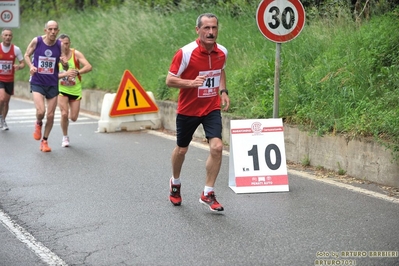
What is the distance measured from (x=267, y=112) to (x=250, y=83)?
1669 millimetres

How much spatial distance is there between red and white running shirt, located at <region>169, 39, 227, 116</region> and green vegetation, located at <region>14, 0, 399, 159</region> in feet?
7.87

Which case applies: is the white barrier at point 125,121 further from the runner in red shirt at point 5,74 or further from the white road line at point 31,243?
the white road line at point 31,243

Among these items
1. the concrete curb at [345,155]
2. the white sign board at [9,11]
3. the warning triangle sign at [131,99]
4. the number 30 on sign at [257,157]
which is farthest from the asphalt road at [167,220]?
the white sign board at [9,11]

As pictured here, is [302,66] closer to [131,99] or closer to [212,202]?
[131,99]

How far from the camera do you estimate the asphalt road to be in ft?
22.9

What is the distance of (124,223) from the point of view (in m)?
8.29

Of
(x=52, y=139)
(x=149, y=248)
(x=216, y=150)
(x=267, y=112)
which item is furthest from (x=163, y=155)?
(x=149, y=248)

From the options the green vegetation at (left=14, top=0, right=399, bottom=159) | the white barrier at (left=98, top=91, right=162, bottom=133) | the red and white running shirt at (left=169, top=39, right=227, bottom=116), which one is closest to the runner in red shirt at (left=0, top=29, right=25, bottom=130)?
the white barrier at (left=98, top=91, right=162, bottom=133)

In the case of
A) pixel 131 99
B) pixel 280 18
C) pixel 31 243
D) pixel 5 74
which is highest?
pixel 280 18

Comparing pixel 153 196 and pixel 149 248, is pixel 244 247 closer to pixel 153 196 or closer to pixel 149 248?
pixel 149 248

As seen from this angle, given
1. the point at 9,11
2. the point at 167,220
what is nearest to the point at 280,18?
the point at 167,220

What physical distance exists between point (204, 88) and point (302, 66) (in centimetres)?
565

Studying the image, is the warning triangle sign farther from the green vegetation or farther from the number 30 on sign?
the number 30 on sign

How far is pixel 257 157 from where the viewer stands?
10016 millimetres
